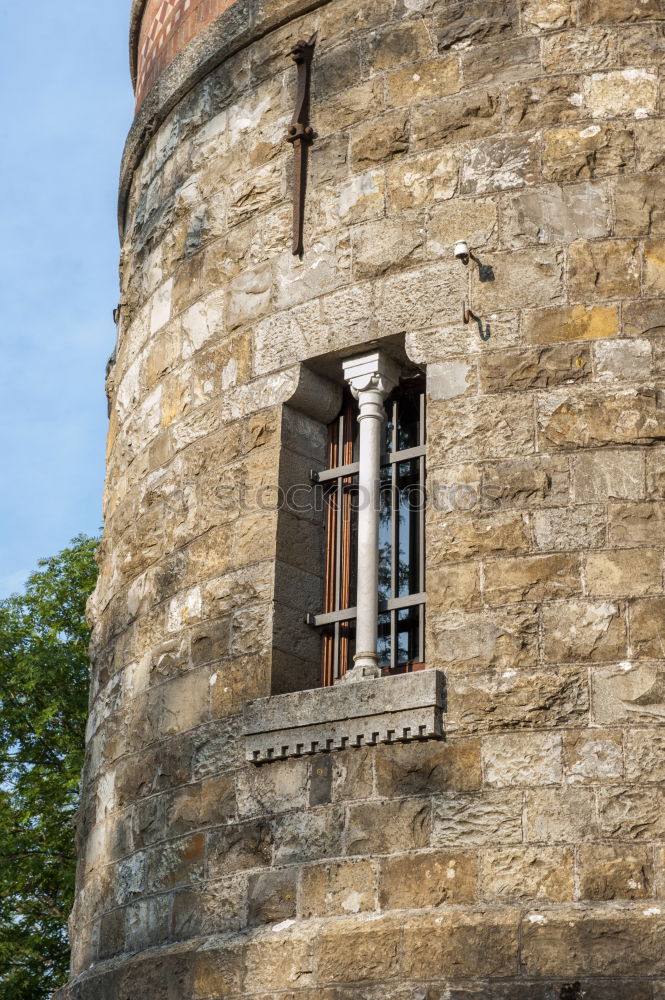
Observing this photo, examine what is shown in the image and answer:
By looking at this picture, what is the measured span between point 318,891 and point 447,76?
3.78 meters

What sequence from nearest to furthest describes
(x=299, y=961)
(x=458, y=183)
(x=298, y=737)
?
(x=299, y=961) → (x=298, y=737) → (x=458, y=183)

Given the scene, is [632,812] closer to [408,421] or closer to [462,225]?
[408,421]

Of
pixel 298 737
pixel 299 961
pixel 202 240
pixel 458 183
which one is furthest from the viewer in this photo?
pixel 202 240

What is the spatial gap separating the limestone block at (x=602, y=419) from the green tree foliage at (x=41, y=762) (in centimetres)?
1000

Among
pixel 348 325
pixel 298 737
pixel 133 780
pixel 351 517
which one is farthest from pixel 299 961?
pixel 348 325

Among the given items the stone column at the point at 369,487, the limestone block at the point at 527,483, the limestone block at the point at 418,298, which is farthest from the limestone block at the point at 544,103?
the limestone block at the point at 527,483

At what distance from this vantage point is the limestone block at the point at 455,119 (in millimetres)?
7309

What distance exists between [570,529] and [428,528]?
631mm

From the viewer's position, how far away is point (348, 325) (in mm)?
7348

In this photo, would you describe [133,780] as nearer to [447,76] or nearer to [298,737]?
[298,737]

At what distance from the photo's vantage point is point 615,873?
5.91 meters

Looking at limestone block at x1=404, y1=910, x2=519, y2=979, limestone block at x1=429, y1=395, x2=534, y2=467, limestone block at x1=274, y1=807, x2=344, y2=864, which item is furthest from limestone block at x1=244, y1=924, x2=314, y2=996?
limestone block at x1=429, y1=395, x2=534, y2=467

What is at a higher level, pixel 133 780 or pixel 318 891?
pixel 133 780

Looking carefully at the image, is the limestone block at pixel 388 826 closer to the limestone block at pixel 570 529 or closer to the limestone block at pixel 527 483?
the limestone block at pixel 570 529
